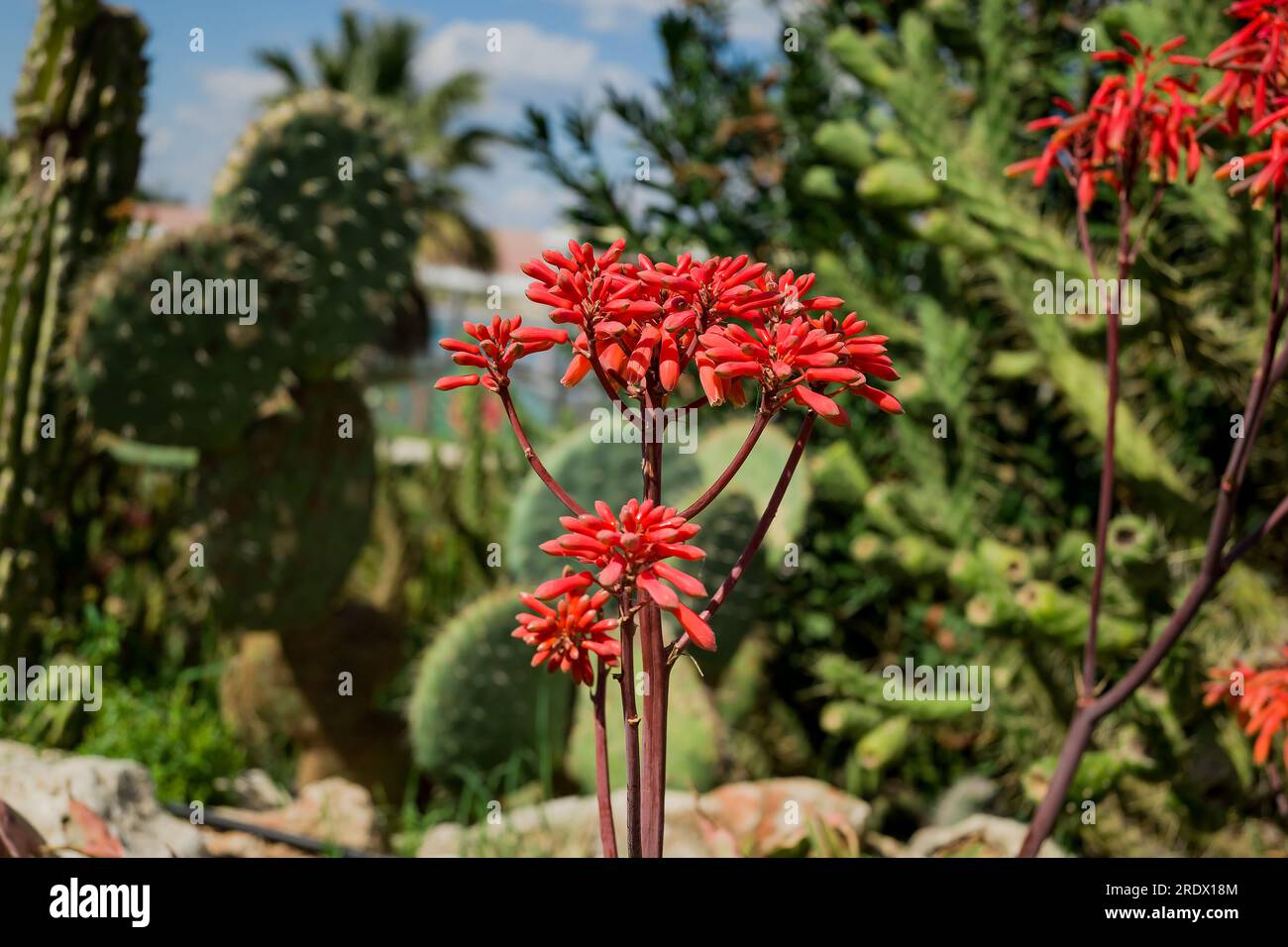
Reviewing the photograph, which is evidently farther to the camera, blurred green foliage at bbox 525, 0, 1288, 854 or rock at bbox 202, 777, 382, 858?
rock at bbox 202, 777, 382, 858

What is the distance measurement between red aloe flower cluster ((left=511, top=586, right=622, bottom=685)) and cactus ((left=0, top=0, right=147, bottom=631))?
320 cm

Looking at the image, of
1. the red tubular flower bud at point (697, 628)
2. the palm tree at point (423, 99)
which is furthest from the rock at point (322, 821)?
the palm tree at point (423, 99)

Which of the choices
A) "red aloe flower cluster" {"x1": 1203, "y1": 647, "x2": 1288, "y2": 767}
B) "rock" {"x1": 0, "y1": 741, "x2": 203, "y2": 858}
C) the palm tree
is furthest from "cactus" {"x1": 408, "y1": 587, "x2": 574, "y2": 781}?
the palm tree

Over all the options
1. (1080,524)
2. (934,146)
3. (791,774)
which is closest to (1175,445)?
(1080,524)

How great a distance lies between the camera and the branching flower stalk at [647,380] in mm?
1141

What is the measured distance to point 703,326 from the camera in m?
1.24

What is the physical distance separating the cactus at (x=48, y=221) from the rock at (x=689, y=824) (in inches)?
71.7

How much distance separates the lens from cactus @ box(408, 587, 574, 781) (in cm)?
354

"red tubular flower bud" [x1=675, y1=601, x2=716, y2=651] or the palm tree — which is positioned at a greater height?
the palm tree

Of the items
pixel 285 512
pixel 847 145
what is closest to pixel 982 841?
pixel 847 145

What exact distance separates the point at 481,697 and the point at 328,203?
66.8 inches

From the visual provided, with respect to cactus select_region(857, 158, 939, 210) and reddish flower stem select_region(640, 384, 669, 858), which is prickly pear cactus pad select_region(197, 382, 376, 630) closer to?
cactus select_region(857, 158, 939, 210)

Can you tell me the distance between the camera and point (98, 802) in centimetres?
226
